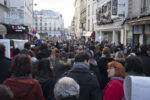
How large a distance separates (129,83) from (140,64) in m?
1.42

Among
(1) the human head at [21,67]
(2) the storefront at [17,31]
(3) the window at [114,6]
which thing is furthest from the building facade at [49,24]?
(1) the human head at [21,67]

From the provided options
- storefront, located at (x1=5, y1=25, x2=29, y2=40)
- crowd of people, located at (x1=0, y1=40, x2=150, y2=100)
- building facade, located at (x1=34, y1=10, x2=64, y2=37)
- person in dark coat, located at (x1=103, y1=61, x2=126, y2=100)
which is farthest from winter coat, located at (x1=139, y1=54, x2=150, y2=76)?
building facade, located at (x1=34, y1=10, x2=64, y2=37)

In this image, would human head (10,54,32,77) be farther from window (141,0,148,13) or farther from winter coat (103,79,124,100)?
window (141,0,148,13)

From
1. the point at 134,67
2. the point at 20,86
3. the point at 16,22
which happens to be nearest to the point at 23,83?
the point at 20,86

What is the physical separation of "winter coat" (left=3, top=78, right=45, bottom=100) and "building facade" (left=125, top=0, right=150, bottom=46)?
11479 mm

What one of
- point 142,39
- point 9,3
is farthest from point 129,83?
point 9,3

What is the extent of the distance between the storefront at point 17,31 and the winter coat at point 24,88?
24.2 metres

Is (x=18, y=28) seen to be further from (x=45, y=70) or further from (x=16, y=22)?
(x=45, y=70)

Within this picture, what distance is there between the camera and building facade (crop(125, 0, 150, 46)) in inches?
601

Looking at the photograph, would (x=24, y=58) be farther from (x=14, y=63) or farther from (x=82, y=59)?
(x=82, y=59)

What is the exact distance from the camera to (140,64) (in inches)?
156

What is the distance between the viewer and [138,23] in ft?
50.1

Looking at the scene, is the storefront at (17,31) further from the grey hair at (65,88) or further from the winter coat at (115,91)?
the grey hair at (65,88)

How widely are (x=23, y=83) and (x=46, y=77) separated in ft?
3.20
